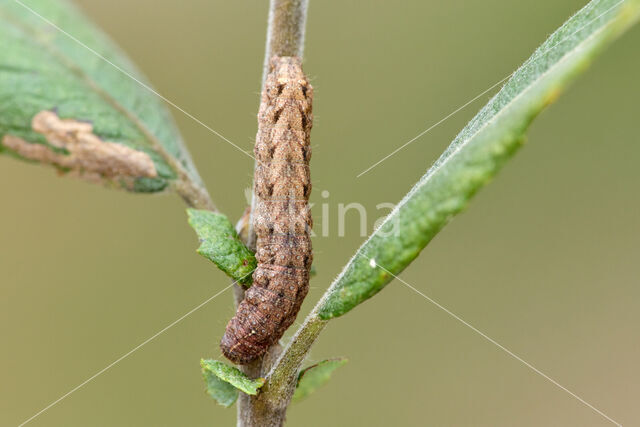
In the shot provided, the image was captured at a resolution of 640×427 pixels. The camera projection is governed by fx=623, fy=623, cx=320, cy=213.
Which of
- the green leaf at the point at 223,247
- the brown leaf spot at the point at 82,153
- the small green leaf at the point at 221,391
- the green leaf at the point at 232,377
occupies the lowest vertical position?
the small green leaf at the point at 221,391

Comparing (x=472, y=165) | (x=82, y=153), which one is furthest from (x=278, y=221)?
(x=472, y=165)

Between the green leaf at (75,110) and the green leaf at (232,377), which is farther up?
the green leaf at (75,110)

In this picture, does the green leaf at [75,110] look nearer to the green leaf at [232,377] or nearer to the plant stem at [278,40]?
the plant stem at [278,40]

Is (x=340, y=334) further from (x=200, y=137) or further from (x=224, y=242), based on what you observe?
(x=224, y=242)

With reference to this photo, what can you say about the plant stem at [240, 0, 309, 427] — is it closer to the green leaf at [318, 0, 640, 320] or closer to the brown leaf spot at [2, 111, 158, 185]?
the brown leaf spot at [2, 111, 158, 185]

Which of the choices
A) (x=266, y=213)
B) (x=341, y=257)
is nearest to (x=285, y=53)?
(x=266, y=213)

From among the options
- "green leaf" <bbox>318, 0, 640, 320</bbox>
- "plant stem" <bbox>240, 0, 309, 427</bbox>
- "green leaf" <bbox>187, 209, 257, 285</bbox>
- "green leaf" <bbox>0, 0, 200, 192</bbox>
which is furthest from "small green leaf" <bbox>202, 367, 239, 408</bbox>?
"green leaf" <bbox>0, 0, 200, 192</bbox>

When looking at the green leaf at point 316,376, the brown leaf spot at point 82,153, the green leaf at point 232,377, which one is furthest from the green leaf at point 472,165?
the brown leaf spot at point 82,153
